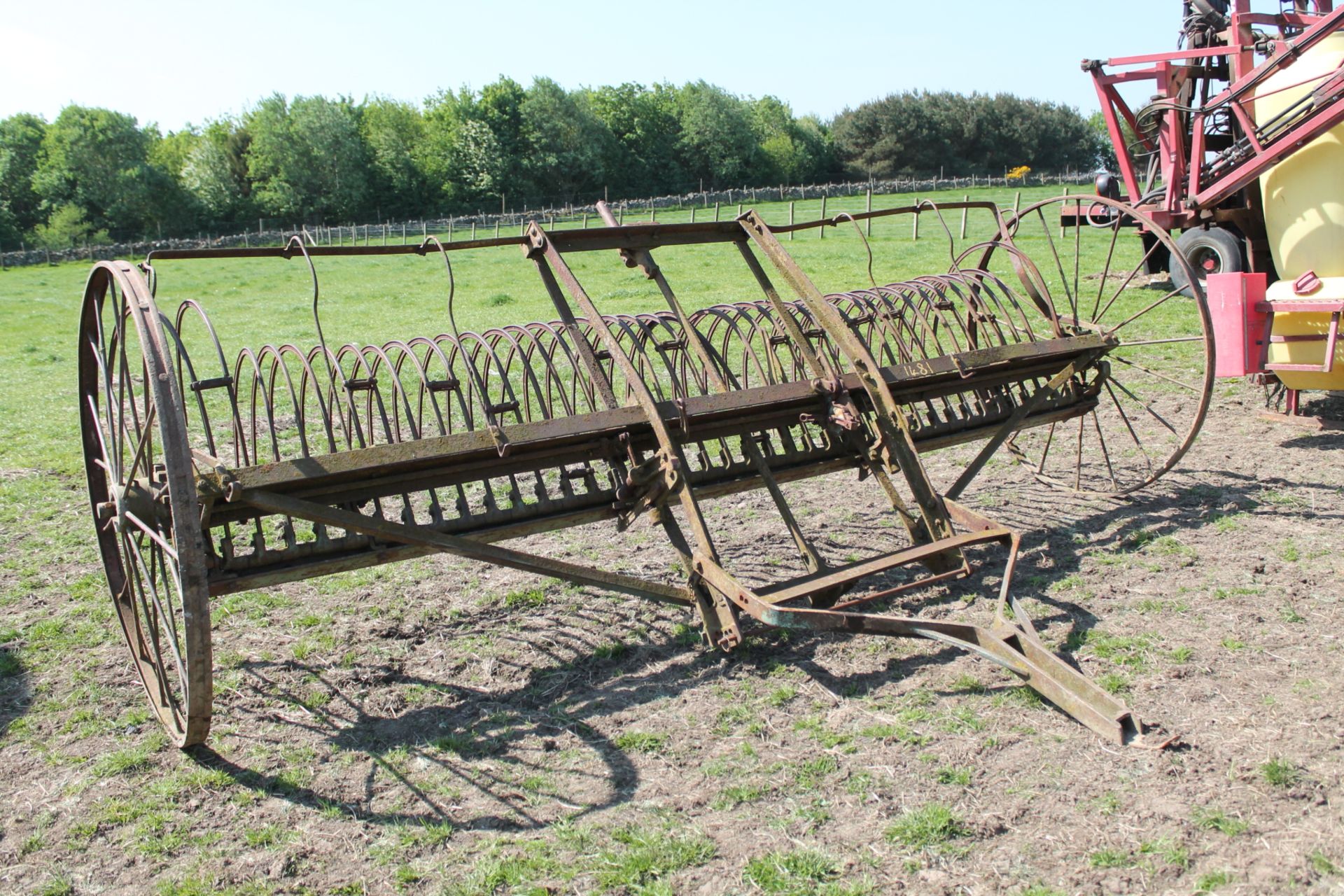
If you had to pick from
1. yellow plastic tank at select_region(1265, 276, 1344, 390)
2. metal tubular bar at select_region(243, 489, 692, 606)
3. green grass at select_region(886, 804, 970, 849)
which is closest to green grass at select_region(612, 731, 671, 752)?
metal tubular bar at select_region(243, 489, 692, 606)

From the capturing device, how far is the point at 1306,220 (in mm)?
6883

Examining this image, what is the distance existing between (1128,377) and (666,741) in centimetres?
742

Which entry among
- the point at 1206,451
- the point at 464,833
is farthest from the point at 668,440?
the point at 1206,451

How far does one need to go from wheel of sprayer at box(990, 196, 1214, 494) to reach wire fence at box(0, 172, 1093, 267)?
15.7 meters

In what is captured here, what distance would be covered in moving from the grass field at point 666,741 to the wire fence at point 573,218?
2339cm

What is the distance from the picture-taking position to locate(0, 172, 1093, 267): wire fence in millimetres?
32281

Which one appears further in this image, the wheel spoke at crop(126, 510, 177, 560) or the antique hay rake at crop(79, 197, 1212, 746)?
the antique hay rake at crop(79, 197, 1212, 746)

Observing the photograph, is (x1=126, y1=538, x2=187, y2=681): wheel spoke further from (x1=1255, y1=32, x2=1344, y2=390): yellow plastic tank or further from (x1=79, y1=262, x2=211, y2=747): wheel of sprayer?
(x1=1255, y1=32, x2=1344, y2=390): yellow plastic tank

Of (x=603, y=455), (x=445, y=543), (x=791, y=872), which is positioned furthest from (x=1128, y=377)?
(x=791, y=872)

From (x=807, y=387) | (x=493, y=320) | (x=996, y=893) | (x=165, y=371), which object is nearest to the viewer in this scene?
(x=996, y=893)

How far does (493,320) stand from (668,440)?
10.3 m

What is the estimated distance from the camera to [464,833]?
10.4 ft

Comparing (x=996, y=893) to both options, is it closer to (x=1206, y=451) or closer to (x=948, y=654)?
(x=948, y=654)

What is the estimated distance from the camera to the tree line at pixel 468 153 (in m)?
49.7
